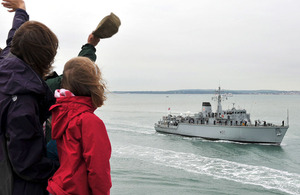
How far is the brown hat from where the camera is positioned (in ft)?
7.72

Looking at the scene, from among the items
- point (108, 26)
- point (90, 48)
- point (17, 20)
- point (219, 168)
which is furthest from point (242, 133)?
point (17, 20)

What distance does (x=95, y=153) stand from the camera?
2061mm

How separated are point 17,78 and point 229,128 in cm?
3848

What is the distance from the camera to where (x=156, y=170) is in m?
21.6

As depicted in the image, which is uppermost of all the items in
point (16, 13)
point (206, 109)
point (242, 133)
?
point (16, 13)

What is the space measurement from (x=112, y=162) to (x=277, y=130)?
2462 centimetres

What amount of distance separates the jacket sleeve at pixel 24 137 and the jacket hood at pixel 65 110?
19 centimetres

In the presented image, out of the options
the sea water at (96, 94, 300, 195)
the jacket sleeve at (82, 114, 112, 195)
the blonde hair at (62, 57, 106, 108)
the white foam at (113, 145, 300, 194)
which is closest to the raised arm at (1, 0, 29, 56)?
the blonde hair at (62, 57, 106, 108)

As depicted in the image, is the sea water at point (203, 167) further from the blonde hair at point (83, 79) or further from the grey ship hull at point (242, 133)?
the blonde hair at point (83, 79)

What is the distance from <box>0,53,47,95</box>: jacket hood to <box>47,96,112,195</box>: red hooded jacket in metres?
0.28

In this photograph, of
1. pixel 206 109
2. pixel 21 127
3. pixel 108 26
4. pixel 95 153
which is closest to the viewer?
pixel 21 127

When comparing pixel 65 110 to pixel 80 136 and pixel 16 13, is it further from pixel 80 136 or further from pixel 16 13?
pixel 16 13

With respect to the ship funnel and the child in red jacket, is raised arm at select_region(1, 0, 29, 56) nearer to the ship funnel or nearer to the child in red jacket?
the child in red jacket

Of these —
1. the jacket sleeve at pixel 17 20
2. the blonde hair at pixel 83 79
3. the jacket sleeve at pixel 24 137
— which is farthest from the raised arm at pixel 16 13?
the jacket sleeve at pixel 24 137
